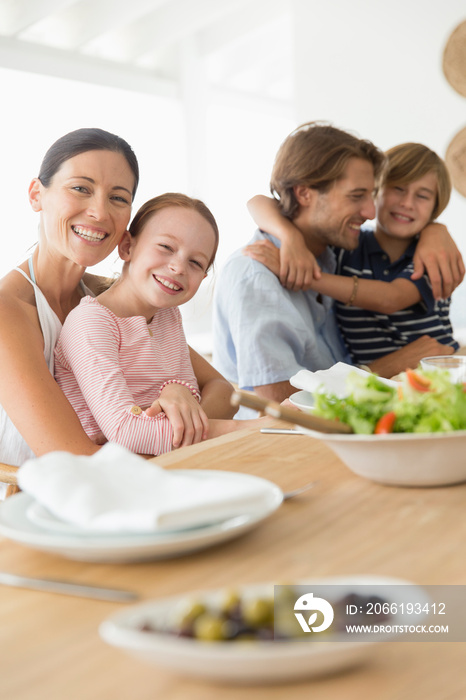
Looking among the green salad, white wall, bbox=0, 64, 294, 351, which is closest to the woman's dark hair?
the green salad

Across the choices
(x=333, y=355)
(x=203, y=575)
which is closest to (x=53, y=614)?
(x=203, y=575)

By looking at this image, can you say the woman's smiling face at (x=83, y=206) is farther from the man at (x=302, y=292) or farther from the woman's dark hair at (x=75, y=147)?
the man at (x=302, y=292)

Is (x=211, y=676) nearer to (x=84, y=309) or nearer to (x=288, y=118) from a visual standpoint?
(x=84, y=309)

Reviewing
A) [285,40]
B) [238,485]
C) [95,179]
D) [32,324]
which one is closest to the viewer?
[238,485]

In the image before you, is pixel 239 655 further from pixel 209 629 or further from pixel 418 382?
pixel 418 382

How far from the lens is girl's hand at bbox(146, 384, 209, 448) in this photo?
4.30ft

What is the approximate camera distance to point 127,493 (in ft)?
2.32

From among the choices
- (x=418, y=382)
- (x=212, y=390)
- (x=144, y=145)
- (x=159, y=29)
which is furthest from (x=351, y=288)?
(x=159, y=29)

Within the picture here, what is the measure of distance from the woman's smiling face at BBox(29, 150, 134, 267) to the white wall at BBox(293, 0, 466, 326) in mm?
2801

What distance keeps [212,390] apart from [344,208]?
0.85m

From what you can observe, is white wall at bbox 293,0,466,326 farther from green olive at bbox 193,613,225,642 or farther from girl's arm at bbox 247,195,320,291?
green olive at bbox 193,613,225,642

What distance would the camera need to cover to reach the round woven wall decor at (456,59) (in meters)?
3.89

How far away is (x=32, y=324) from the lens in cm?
143

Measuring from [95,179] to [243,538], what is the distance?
105cm
